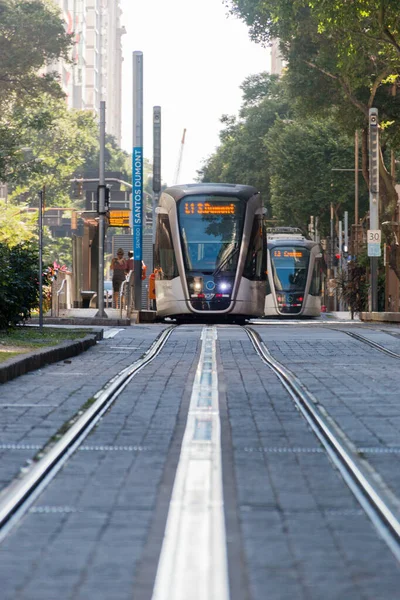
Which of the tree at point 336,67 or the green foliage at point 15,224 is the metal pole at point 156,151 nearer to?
the tree at point 336,67

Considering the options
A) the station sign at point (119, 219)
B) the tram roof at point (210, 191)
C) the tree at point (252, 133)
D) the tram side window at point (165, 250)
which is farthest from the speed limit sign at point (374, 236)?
the tree at point (252, 133)

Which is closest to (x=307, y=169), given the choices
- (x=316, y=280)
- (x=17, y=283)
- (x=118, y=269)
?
(x=316, y=280)

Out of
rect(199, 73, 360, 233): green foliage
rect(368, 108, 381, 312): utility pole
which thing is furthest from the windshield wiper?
rect(199, 73, 360, 233): green foliage

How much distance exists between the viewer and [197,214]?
31.5 meters

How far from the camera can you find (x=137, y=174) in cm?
3781

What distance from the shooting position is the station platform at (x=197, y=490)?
16.1ft

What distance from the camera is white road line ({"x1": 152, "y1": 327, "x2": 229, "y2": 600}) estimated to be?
4.73 metres

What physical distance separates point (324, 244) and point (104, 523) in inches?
3622

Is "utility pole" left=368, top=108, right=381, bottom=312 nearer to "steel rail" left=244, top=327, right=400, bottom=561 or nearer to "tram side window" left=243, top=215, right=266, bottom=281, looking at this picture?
"tram side window" left=243, top=215, right=266, bottom=281

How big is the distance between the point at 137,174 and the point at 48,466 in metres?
30.5

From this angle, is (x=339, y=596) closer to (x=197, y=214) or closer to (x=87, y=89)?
(x=197, y=214)

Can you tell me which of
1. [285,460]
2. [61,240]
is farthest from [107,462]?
[61,240]

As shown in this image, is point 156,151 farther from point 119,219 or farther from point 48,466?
point 48,466

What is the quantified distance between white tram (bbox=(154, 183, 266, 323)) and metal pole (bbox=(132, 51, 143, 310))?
15.2ft
